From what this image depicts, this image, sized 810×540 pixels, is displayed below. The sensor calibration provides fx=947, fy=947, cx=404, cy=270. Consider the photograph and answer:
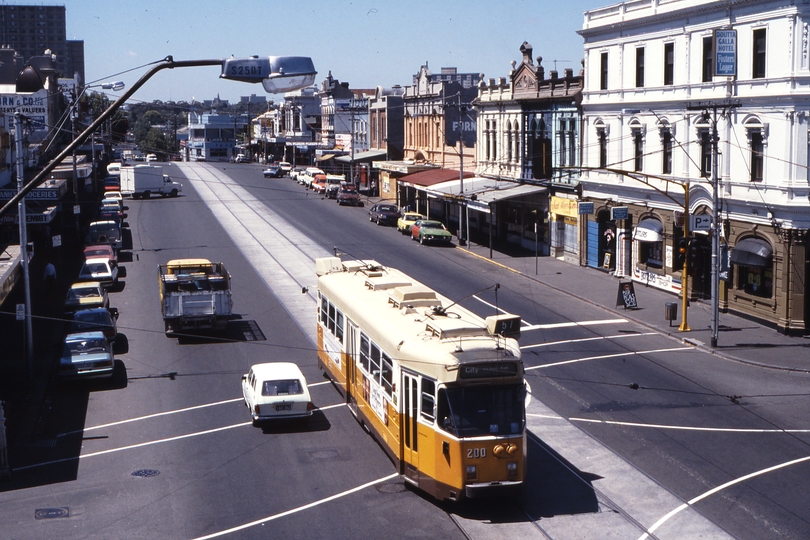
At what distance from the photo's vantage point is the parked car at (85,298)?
36.4 metres

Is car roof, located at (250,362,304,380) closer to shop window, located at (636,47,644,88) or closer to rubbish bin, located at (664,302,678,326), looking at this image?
rubbish bin, located at (664,302,678,326)

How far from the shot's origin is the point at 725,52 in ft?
116

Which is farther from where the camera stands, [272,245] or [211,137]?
[211,137]

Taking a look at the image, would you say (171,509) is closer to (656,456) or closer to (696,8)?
(656,456)

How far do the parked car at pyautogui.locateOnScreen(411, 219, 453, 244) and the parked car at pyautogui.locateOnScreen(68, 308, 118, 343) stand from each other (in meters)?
25.5

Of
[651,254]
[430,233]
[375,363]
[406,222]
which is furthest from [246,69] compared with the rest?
[406,222]

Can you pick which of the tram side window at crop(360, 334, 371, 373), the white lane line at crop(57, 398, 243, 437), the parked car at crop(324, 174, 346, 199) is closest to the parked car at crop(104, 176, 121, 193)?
the parked car at crop(324, 174, 346, 199)

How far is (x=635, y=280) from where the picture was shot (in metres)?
45.1

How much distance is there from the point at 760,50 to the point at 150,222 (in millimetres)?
42010

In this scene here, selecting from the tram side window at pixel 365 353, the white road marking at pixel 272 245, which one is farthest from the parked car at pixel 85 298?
the tram side window at pixel 365 353

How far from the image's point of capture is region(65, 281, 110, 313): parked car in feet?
119

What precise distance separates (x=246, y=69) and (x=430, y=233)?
1785 inches

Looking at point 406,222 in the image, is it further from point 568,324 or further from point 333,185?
point 568,324

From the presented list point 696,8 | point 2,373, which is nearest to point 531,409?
point 2,373
